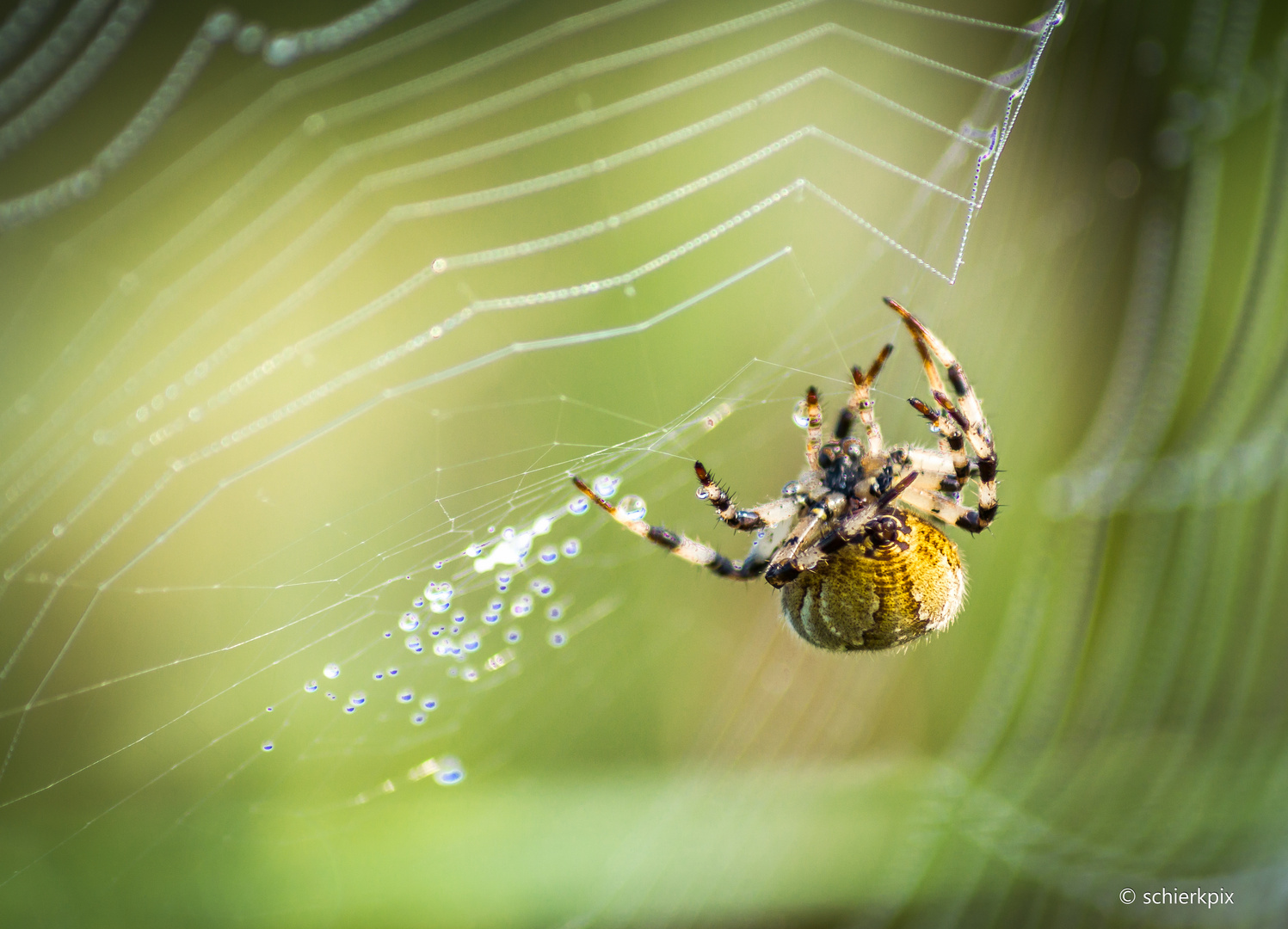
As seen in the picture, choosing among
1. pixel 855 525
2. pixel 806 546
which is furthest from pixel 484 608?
pixel 855 525

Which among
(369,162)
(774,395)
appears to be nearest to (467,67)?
(369,162)

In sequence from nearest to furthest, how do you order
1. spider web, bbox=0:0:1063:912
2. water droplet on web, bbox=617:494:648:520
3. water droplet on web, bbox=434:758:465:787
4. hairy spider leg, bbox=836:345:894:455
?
hairy spider leg, bbox=836:345:894:455, water droplet on web, bbox=617:494:648:520, spider web, bbox=0:0:1063:912, water droplet on web, bbox=434:758:465:787

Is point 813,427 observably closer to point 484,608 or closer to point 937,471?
point 937,471

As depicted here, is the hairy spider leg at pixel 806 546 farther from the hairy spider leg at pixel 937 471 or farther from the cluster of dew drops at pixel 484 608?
Result: the cluster of dew drops at pixel 484 608

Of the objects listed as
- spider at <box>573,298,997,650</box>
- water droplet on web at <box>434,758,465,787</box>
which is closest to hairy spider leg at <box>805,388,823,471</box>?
spider at <box>573,298,997,650</box>

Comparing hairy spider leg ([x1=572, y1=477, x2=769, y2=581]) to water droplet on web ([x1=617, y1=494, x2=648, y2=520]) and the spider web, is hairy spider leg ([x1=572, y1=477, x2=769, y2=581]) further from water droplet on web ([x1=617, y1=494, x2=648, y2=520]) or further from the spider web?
the spider web

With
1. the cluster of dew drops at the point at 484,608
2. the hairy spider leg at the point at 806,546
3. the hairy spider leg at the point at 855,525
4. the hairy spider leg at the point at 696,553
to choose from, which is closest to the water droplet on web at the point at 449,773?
the cluster of dew drops at the point at 484,608

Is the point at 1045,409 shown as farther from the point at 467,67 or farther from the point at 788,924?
the point at 467,67
